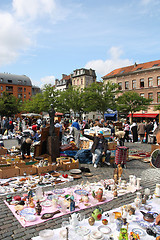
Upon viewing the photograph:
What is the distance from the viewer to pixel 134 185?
570 cm

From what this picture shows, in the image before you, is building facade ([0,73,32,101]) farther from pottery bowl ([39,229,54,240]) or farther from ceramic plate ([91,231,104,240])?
ceramic plate ([91,231,104,240])

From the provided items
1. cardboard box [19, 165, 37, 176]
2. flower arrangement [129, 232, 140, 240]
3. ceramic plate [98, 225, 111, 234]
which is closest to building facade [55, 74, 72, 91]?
cardboard box [19, 165, 37, 176]

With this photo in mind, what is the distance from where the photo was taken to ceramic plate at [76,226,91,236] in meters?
3.14

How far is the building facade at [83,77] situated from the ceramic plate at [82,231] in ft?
167

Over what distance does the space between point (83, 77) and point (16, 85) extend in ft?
113

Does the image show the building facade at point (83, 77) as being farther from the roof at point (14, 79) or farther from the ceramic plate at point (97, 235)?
the ceramic plate at point (97, 235)

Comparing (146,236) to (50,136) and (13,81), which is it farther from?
(13,81)

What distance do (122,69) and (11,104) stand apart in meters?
25.9

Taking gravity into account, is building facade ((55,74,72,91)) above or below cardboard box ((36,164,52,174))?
above

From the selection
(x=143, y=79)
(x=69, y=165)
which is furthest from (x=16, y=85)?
(x=69, y=165)

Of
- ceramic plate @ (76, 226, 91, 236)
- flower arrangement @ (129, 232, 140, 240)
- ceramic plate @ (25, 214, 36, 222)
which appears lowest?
ceramic plate @ (25, 214, 36, 222)

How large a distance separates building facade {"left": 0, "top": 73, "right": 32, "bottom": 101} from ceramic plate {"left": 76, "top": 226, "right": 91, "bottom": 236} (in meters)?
74.3

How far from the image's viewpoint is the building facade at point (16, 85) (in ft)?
240

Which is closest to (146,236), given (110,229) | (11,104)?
(110,229)
